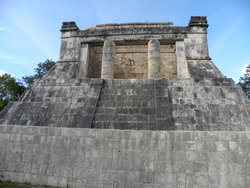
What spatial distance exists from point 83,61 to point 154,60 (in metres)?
3.72

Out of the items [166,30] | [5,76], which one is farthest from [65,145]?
[5,76]

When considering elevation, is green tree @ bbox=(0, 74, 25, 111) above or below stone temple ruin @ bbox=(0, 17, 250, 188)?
above

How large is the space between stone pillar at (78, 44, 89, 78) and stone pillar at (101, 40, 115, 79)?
1098mm

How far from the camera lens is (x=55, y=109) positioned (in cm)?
645

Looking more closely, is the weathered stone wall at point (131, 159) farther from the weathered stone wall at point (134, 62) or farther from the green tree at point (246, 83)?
the green tree at point (246, 83)

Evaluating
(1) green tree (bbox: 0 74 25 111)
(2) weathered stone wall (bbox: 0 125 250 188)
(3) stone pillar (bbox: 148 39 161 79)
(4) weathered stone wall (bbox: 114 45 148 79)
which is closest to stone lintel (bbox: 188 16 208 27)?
(3) stone pillar (bbox: 148 39 161 79)

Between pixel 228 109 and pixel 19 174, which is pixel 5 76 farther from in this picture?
pixel 228 109

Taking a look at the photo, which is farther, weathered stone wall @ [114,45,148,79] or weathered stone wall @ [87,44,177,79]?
weathered stone wall @ [114,45,148,79]

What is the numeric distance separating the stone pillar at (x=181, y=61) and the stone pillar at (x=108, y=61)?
329 centimetres

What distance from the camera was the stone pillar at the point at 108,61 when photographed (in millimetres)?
7854

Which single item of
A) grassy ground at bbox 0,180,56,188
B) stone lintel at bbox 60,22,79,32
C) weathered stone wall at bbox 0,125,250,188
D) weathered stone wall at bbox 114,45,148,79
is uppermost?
stone lintel at bbox 60,22,79,32

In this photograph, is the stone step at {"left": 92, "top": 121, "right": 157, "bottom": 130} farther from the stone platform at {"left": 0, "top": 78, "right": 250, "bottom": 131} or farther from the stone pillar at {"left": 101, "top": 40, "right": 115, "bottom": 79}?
the stone pillar at {"left": 101, "top": 40, "right": 115, "bottom": 79}

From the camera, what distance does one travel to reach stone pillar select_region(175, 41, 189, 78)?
7.82 metres

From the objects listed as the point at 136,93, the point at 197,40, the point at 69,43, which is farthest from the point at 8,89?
the point at 197,40
